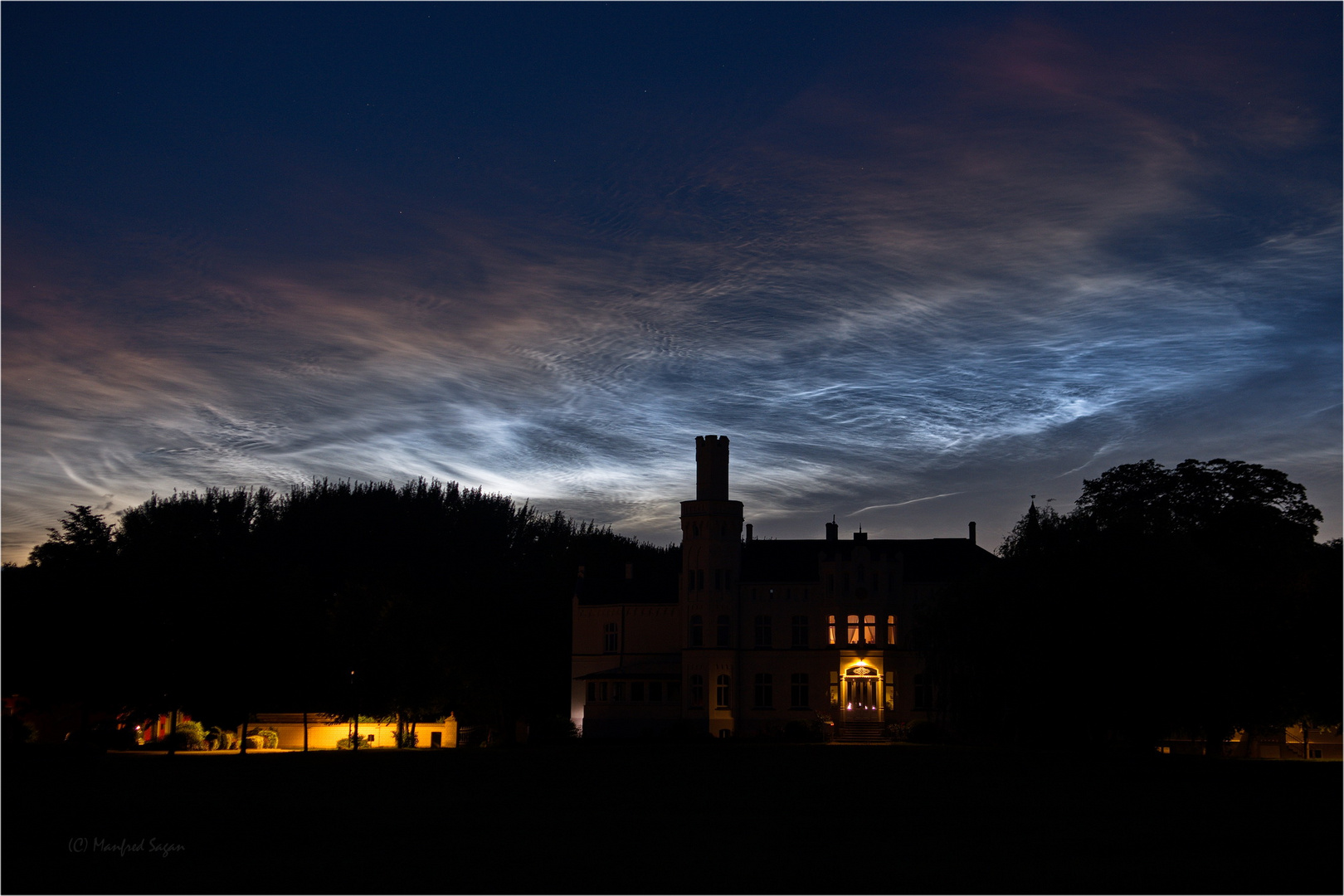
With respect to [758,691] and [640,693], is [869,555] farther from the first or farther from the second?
[640,693]

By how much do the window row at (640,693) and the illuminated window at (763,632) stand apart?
17.2 feet

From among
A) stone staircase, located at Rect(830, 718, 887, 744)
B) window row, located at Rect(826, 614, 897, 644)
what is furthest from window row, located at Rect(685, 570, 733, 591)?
stone staircase, located at Rect(830, 718, 887, 744)

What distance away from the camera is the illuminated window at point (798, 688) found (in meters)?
68.2

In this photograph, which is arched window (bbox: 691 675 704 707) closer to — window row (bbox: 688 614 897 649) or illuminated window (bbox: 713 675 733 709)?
illuminated window (bbox: 713 675 733 709)

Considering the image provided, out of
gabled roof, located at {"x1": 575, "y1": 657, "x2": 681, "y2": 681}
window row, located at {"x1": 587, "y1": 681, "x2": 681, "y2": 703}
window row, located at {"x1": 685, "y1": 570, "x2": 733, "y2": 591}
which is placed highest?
window row, located at {"x1": 685, "y1": 570, "x2": 733, "y2": 591}

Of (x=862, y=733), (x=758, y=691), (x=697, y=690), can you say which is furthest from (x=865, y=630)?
(x=697, y=690)

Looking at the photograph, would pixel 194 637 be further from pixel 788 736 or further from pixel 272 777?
pixel 788 736

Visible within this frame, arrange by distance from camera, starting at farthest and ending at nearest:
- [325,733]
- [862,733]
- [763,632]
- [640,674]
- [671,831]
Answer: [763,632]
[640,674]
[862,733]
[325,733]
[671,831]

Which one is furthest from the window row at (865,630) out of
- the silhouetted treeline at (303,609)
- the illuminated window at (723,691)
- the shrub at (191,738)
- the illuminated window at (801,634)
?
the shrub at (191,738)

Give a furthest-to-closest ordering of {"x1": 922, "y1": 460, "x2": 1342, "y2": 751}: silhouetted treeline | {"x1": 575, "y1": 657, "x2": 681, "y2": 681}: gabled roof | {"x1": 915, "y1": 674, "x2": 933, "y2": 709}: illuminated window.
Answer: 1. {"x1": 575, "y1": 657, "x2": 681, "y2": 681}: gabled roof
2. {"x1": 915, "y1": 674, "x2": 933, "y2": 709}: illuminated window
3. {"x1": 922, "y1": 460, "x2": 1342, "y2": 751}: silhouetted treeline

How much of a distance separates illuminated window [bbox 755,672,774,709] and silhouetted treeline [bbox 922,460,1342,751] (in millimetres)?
21905

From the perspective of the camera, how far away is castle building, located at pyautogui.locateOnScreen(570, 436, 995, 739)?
66.9 metres

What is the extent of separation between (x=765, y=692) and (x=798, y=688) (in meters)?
1.89

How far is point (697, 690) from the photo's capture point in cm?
6831
